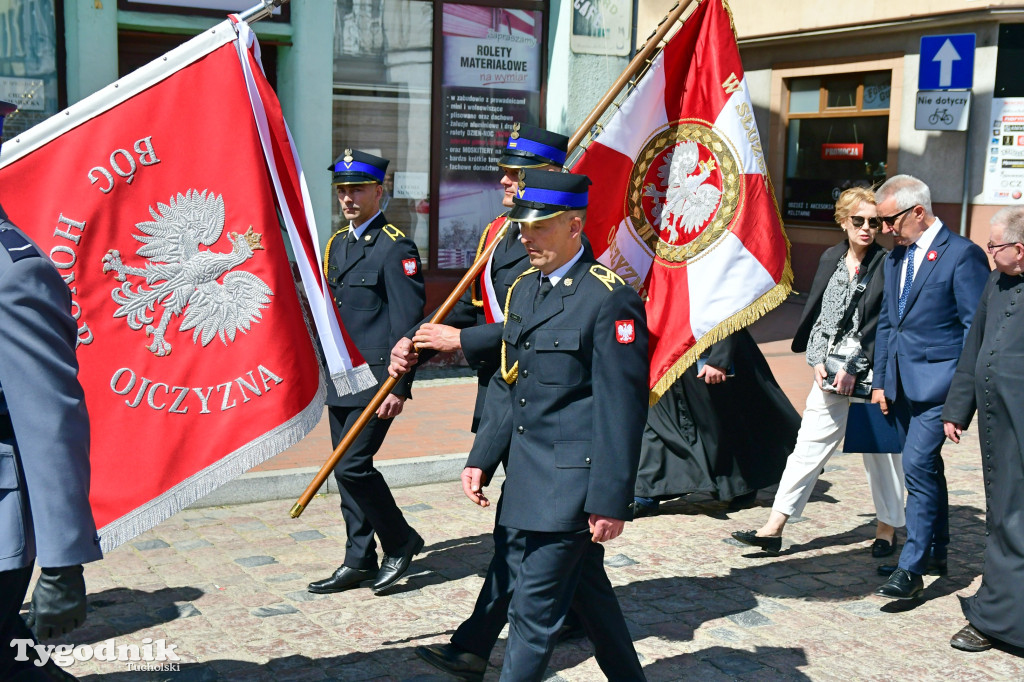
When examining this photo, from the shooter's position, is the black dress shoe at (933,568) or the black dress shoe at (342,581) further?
the black dress shoe at (933,568)

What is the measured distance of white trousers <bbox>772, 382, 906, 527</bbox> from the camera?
249 inches

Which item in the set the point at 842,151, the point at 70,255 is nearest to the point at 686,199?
the point at 70,255

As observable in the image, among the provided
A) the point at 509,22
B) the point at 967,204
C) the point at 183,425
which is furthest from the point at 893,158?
the point at 183,425

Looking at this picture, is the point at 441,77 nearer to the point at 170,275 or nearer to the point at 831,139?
the point at 170,275

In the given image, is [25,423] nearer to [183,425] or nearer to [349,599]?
[183,425]

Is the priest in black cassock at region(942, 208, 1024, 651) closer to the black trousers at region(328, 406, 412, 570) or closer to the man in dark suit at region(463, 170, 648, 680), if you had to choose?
the man in dark suit at region(463, 170, 648, 680)

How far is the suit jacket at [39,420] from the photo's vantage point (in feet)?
9.53

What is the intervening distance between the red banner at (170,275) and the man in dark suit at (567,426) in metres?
0.85

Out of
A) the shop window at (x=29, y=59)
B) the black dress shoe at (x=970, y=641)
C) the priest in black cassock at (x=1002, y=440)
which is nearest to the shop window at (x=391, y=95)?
the shop window at (x=29, y=59)

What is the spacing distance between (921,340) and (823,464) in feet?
3.08

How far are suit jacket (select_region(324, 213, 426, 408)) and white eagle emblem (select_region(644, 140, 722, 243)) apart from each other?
1.26 metres

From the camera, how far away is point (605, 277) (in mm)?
4062

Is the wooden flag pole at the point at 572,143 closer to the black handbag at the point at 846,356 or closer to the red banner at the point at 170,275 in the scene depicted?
the red banner at the point at 170,275

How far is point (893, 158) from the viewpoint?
18031mm
